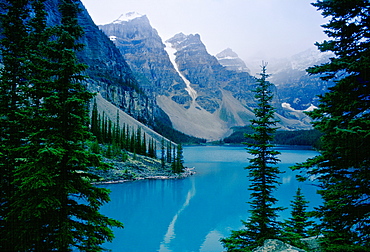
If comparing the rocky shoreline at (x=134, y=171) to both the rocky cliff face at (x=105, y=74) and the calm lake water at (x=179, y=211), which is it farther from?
the rocky cliff face at (x=105, y=74)

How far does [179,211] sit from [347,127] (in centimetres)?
3338

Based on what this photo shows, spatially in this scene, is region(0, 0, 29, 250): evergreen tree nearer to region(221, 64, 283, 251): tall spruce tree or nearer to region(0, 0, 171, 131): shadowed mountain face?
region(221, 64, 283, 251): tall spruce tree

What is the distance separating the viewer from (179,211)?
3653 centimetres

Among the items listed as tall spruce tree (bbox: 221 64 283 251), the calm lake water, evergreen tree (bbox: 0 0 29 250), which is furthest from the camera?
the calm lake water

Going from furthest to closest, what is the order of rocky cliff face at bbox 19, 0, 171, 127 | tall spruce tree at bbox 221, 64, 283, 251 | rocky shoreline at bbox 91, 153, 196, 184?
rocky cliff face at bbox 19, 0, 171, 127 < rocky shoreline at bbox 91, 153, 196, 184 < tall spruce tree at bbox 221, 64, 283, 251

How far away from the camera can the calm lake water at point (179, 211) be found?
80.8 ft

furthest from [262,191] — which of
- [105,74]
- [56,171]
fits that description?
[105,74]

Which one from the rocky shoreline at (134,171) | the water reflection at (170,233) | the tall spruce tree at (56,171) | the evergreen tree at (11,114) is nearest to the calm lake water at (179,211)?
the water reflection at (170,233)

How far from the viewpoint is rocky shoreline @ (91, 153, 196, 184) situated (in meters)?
52.2

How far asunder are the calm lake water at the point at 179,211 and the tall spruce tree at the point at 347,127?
18914 millimetres

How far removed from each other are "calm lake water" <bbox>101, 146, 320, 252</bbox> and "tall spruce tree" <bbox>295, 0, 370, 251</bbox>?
18.9 metres

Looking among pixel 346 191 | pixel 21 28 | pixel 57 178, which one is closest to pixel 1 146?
pixel 57 178

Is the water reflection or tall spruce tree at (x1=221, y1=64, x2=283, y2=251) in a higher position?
tall spruce tree at (x1=221, y1=64, x2=283, y2=251)

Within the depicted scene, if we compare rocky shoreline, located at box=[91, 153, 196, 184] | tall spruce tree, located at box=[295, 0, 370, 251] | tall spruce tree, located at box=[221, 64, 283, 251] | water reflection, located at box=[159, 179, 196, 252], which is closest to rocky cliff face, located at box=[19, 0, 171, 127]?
rocky shoreline, located at box=[91, 153, 196, 184]
